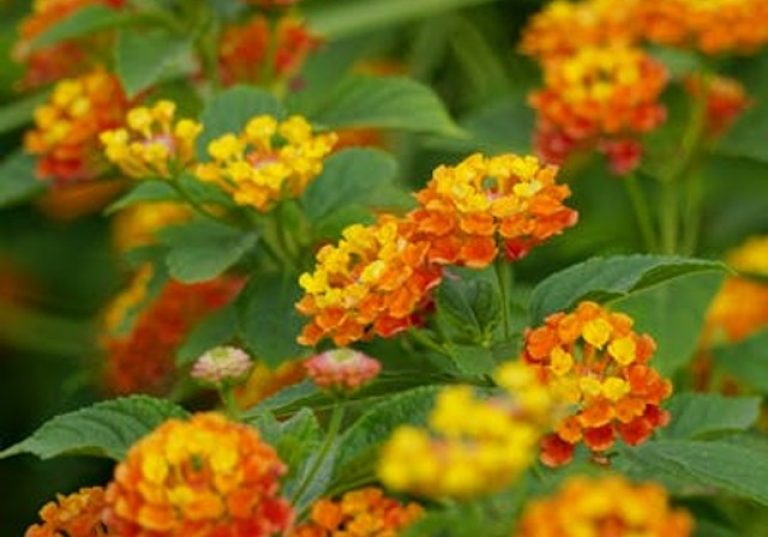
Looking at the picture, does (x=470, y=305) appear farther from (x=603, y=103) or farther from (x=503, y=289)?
(x=603, y=103)

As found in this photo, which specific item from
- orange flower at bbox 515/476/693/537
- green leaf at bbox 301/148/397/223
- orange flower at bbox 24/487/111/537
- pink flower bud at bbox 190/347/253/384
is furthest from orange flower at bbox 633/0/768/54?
orange flower at bbox 515/476/693/537

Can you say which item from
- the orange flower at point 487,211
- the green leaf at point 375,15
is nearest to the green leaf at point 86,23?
the orange flower at point 487,211

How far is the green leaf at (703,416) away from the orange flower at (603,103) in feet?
1.60

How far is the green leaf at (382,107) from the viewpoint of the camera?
7.42ft

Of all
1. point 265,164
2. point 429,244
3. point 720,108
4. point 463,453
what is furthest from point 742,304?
point 463,453

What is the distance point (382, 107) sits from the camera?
2301mm

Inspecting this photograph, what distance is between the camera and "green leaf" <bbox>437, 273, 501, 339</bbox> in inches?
65.6

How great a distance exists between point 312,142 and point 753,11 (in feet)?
2.67

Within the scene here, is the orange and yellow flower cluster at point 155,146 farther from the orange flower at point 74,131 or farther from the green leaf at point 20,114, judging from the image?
the green leaf at point 20,114

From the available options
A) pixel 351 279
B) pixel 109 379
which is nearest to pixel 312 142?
pixel 351 279

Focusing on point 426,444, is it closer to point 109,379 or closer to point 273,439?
point 273,439

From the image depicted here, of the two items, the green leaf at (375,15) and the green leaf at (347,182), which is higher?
the green leaf at (347,182)

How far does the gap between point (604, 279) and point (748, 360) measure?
28.1 inches

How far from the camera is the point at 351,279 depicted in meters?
1.65
